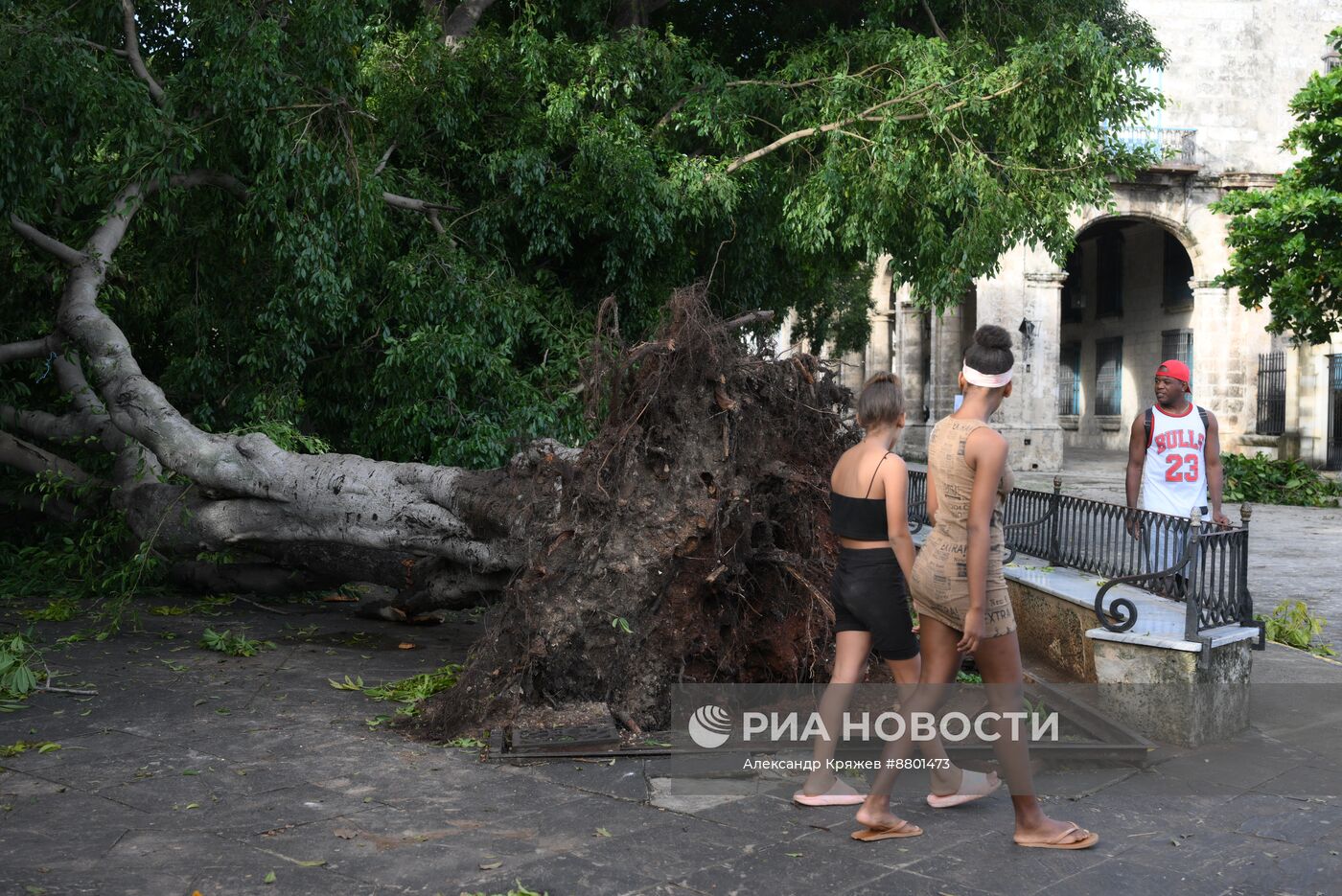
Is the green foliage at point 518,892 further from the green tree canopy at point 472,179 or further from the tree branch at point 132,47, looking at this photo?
the tree branch at point 132,47

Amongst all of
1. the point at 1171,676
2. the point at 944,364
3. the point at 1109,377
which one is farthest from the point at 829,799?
the point at 1109,377

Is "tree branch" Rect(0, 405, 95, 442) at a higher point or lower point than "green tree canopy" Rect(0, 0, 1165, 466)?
lower

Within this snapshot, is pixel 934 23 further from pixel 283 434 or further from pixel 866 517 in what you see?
pixel 866 517

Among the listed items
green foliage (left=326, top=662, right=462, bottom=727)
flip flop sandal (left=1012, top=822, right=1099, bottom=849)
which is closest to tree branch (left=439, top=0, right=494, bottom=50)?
green foliage (left=326, top=662, right=462, bottom=727)

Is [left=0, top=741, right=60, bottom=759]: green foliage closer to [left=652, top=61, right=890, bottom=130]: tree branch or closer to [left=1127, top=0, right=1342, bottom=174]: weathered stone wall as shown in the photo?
[left=652, top=61, right=890, bottom=130]: tree branch

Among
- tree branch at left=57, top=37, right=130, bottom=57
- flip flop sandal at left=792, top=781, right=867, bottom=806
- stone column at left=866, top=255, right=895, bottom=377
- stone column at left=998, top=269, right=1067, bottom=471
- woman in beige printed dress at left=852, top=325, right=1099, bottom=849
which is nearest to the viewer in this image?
woman in beige printed dress at left=852, top=325, right=1099, bottom=849

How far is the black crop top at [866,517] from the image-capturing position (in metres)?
4.65

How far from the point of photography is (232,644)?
7824 millimetres

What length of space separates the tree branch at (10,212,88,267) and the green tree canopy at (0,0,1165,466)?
0.40 ft

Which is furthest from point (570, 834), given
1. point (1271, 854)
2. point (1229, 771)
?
point (1229, 771)

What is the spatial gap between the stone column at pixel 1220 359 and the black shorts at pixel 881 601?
25.6m

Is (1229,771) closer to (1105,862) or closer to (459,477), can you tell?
(1105,862)

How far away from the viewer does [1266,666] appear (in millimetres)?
7387

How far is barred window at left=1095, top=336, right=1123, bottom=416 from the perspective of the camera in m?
35.2
